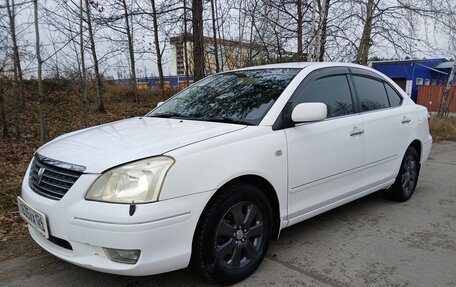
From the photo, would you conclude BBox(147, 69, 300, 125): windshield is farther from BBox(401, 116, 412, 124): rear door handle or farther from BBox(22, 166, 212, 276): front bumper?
BBox(401, 116, 412, 124): rear door handle

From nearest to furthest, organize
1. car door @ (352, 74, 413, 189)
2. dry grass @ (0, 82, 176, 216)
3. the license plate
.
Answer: the license plate → car door @ (352, 74, 413, 189) → dry grass @ (0, 82, 176, 216)

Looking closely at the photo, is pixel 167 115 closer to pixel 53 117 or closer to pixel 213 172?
pixel 213 172

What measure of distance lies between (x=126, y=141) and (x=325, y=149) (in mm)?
1744

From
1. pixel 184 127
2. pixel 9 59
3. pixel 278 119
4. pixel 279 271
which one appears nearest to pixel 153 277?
pixel 279 271

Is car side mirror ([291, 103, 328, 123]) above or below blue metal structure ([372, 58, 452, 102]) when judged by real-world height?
below

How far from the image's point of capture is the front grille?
254cm

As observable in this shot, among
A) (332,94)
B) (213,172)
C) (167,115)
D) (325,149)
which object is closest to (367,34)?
(332,94)

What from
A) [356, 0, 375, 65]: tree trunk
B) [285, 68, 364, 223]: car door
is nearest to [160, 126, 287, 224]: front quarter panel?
[285, 68, 364, 223]: car door

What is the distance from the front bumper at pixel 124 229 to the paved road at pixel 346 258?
1.69 feet

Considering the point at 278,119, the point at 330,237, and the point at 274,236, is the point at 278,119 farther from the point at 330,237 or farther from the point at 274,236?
the point at 330,237

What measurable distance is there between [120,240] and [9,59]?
615 centimetres

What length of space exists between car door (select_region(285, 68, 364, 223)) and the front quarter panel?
5.3 inches

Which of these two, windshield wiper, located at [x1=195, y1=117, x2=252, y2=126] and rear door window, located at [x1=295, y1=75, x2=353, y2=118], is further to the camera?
rear door window, located at [x1=295, y1=75, x2=353, y2=118]

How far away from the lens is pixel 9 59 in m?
7.05
